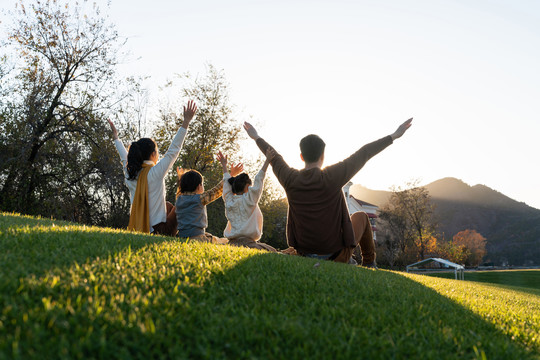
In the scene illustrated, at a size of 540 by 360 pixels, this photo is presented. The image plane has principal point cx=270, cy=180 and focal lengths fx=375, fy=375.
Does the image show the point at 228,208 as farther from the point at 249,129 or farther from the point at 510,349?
the point at 510,349

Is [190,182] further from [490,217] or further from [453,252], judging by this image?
[490,217]

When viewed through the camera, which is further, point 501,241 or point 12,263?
point 501,241

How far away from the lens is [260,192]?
22.7 feet

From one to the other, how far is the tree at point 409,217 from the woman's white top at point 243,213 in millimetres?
48015

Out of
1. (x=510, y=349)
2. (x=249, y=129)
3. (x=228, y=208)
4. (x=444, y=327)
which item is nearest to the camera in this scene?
(x=510, y=349)

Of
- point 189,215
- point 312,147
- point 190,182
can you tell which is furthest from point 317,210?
point 190,182

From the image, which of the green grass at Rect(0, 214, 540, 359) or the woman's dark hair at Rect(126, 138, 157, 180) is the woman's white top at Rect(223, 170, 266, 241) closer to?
the woman's dark hair at Rect(126, 138, 157, 180)

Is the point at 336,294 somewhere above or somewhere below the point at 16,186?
below

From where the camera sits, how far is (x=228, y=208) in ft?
24.0

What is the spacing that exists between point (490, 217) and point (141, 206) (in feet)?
450

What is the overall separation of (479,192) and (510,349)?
152692 millimetres

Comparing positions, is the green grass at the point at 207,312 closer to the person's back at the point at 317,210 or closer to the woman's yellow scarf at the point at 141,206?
the person's back at the point at 317,210

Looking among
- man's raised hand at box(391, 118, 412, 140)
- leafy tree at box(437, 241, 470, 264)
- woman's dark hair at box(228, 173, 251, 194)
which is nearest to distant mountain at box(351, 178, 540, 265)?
leafy tree at box(437, 241, 470, 264)

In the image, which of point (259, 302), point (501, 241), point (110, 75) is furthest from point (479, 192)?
point (259, 302)
